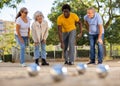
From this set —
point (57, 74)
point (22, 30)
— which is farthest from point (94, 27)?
point (57, 74)

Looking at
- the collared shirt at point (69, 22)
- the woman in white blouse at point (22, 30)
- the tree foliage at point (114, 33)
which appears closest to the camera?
the woman in white blouse at point (22, 30)

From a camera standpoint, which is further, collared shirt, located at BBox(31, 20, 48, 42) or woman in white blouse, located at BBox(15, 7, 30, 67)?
collared shirt, located at BBox(31, 20, 48, 42)

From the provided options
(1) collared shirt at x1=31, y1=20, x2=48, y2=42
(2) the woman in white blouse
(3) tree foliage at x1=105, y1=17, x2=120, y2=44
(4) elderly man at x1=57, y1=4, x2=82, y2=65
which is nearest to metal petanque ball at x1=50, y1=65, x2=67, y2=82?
(2) the woman in white blouse

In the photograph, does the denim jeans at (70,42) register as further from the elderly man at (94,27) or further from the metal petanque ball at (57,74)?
the metal petanque ball at (57,74)

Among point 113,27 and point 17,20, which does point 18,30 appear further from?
point 113,27

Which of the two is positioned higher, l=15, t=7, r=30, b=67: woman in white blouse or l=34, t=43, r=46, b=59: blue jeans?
l=15, t=7, r=30, b=67: woman in white blouse

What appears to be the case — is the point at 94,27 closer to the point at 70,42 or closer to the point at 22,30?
the point at 70,42

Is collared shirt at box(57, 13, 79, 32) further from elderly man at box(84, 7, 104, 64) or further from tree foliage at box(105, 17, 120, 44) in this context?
Answer: tree foliage at box(105, 17, 120, 44)

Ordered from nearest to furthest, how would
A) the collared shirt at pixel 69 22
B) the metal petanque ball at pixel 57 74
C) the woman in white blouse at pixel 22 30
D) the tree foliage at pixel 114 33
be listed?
the metal petanque ball at pixel 57 74
the woman in white blouse at pixel 22 30
the collared shirt at pixel 69 22
the tree foliage at pixel 114 33

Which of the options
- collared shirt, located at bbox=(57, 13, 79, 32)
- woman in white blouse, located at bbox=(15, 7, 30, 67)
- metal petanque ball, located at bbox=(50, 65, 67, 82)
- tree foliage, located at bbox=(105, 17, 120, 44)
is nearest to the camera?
metal petanque ball, located at bbox=(50, 65, 67, 82)

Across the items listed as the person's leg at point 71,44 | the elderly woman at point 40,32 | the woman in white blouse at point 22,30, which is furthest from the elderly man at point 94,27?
the woman in white blouse at point 22,30

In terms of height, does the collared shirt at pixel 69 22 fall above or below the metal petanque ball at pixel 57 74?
above

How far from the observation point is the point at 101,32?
421 inches

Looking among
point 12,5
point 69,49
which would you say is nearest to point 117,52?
point 12,5
